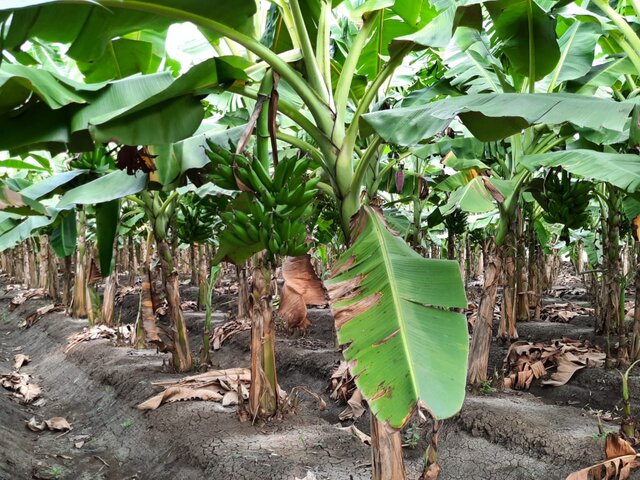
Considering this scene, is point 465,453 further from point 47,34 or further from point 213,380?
point 47,34

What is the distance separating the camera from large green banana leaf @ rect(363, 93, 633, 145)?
193 centimetres

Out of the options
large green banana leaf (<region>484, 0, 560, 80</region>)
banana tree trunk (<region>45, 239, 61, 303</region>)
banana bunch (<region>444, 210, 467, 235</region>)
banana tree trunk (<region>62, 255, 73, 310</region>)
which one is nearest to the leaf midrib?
large green banana leaf (<region>484, 0, 560, 80</region>)

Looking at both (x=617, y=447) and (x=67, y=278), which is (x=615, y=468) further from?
(x=67, y=278)

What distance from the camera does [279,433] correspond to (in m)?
3.96

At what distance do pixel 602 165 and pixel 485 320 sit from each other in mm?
1969

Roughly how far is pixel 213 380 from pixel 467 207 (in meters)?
2.83

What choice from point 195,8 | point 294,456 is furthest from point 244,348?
point 195,8

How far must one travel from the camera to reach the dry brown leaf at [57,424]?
5390mm

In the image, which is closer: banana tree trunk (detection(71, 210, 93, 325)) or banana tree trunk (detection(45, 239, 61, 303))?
banana tree trunk (detection(71, 210, 93, 325))

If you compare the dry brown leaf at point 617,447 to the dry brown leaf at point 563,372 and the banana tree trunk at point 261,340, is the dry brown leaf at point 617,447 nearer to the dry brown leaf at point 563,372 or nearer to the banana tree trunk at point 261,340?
the dry brown leaf at point 563,372

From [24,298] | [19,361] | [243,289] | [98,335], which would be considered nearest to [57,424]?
[98,335]

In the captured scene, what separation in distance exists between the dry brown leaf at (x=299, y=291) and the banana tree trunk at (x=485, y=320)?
235 centimetres

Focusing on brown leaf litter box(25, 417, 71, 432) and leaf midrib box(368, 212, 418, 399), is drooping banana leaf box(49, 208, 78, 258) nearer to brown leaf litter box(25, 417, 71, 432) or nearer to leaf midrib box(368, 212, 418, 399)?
brown leaf litter box(25, 417, 71, 432)

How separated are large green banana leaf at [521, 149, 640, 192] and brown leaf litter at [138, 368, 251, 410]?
9.81 feet
